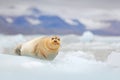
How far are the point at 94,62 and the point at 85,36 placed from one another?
892 millimetres

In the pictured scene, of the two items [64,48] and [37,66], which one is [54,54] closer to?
[37,66]

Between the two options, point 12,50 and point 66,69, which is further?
point 12,50

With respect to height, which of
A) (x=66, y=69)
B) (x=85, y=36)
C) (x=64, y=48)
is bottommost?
(x=66, y=69)

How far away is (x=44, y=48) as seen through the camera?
10.9 feet

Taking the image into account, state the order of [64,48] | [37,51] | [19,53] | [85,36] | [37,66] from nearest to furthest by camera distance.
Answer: [37,66] → [37,51] → [19,53] → [64,48] → [85,36]

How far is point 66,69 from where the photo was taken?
3.19 metres

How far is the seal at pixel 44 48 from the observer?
3287 mm

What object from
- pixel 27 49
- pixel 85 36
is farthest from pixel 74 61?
pixel 85 36

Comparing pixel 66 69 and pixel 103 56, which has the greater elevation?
pixel 103 56

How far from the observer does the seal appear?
3.29 meters

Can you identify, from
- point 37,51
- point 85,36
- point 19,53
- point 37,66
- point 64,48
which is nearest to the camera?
point 37,66

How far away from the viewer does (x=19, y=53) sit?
3615mm

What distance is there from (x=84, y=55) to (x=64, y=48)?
1.05 ft

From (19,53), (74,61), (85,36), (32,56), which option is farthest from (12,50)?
(85,36)
